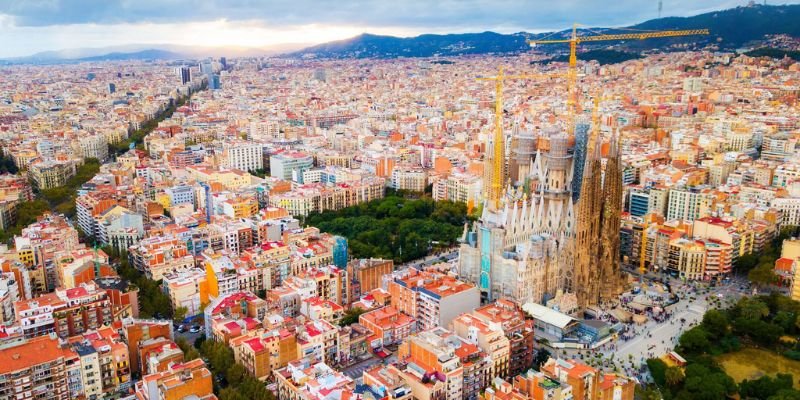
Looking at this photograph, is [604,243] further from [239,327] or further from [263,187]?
[263,187]

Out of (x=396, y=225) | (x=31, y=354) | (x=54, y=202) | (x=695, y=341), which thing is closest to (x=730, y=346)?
(x=695, y=341)

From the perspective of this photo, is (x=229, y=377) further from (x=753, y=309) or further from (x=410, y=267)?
(x=753, y=309)

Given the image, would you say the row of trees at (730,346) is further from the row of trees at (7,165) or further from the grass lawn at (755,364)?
the row of trees at (7,165)

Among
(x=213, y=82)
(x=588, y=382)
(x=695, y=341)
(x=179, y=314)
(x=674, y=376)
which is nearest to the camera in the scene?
(x=588, y=382)

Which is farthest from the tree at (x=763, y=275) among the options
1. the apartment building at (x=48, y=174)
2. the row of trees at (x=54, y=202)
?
the apartment building at (x=48, y=174)

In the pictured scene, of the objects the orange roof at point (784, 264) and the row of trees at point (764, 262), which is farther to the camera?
the orange roof at point (784, 264)

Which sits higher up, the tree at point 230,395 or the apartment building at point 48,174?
the apartment building at point 48,174

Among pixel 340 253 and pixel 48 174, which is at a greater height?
pixel 48 174

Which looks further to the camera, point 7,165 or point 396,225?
point 7,165
